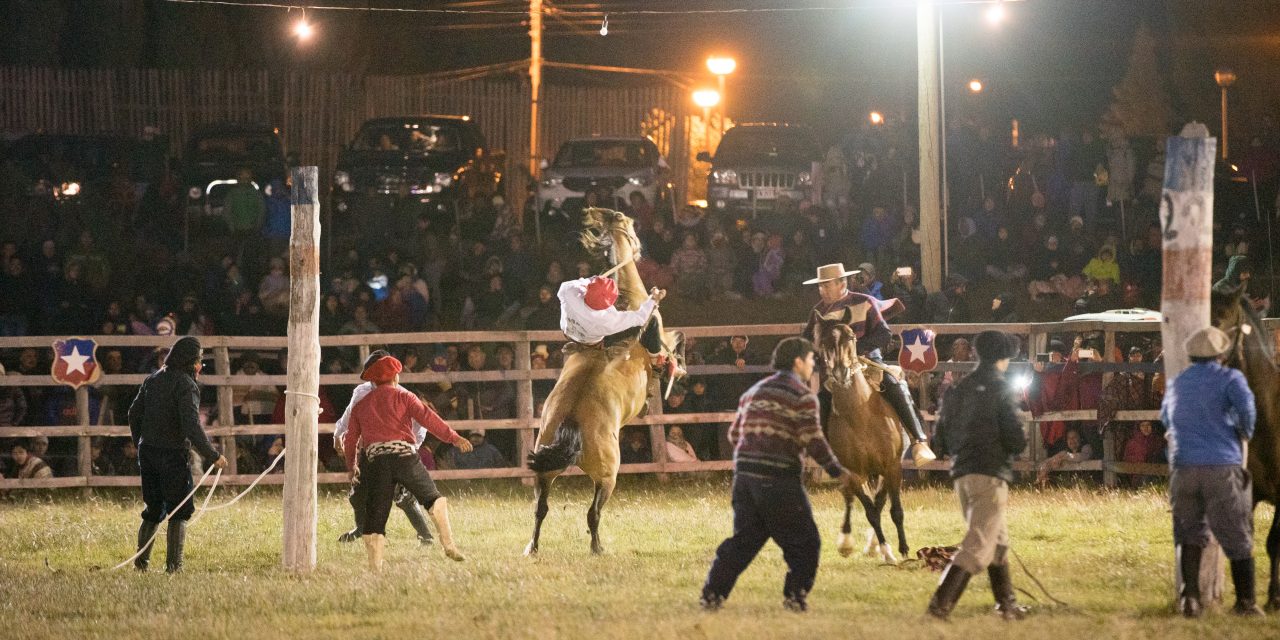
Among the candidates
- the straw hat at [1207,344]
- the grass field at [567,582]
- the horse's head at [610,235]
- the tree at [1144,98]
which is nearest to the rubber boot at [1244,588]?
the grass field at [567,582]

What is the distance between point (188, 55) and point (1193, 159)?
1362 inches

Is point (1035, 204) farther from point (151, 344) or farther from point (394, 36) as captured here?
point (394, 36)

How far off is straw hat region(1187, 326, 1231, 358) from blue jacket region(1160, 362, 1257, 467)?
80 millimetres

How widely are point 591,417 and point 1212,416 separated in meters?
5.26

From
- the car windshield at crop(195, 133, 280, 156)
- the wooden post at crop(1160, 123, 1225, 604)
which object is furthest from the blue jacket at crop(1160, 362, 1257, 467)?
the car windshield at crop(195, 133, 280, 156)

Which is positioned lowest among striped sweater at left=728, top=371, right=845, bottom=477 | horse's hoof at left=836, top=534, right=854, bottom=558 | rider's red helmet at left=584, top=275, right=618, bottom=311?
horse's hoof at left=836, top=534, right=854, bottom=558

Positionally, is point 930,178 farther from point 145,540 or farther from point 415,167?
point 145,540

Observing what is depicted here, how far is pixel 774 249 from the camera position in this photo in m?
24.2

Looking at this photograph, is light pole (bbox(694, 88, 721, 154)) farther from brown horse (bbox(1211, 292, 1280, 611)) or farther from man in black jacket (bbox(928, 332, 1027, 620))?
man in black jacket (bbox(928, 332, 1027, 620))

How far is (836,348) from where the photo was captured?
12.3m

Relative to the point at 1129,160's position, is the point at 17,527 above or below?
below

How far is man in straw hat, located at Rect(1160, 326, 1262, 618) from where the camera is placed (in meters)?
9.29

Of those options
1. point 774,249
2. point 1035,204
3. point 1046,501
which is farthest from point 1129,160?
point 1046,501

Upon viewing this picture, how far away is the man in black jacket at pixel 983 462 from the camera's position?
944 centimetres
